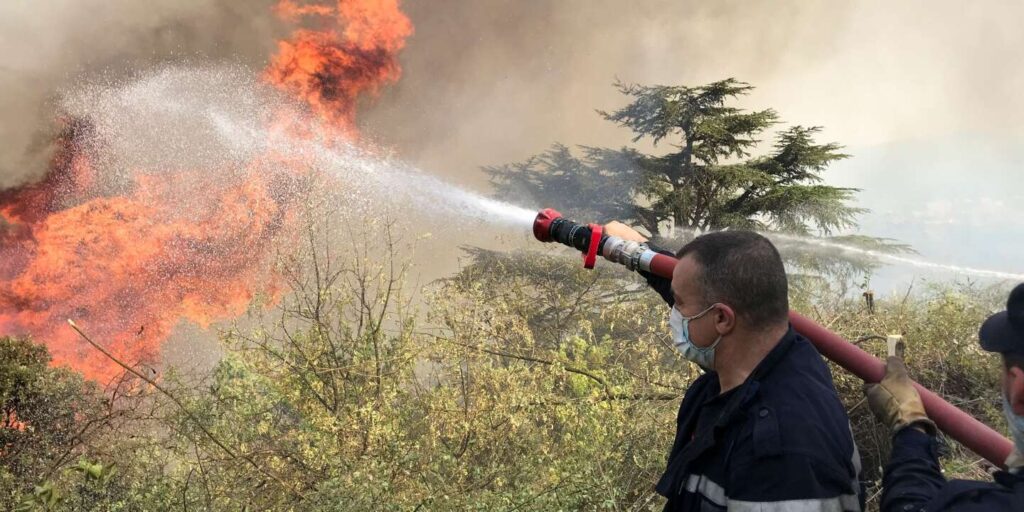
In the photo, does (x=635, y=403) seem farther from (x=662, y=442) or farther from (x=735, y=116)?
(x=735, y=116)

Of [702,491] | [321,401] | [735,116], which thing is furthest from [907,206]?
[702,491]

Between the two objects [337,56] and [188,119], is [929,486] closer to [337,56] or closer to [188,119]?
[188,119]

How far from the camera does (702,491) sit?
1.69 m

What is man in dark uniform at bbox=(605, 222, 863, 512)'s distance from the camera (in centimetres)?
150

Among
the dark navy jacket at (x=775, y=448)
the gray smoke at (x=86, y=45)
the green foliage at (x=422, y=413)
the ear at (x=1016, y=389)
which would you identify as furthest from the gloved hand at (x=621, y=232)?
the gray smoke at (x=86, y=45)

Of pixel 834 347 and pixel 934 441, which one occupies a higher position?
pixel 834 347

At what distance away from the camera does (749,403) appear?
166 centimetres

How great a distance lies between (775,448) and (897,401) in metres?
0.61

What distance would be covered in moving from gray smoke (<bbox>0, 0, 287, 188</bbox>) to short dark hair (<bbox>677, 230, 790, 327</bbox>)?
20361 millimetres

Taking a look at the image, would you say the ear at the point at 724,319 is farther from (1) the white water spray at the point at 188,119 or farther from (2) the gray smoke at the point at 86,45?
(2) the gray smoke at the point at 86,45

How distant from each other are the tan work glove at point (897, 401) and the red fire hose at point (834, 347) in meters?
0.04

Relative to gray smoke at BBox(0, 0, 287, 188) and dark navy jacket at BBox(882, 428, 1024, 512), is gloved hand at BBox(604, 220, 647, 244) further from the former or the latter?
gray smoke at BBox(0, 0, 287, 188)

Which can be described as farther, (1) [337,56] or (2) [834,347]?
(1) [337,56]

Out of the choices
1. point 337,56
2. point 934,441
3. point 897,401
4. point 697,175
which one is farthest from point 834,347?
point 337,56
